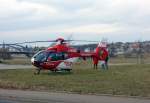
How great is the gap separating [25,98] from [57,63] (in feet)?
59.3

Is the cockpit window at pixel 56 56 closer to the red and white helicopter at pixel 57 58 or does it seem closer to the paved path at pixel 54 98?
the red and white helicopter at pixel 57 58

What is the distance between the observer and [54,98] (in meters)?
20.5

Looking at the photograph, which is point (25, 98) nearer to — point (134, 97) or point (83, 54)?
point (134, 97)

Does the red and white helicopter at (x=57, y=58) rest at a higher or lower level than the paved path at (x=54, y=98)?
higher

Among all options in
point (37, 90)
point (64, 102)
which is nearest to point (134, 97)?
point (64, 102)

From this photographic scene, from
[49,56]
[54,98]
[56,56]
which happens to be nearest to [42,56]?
[49,56]

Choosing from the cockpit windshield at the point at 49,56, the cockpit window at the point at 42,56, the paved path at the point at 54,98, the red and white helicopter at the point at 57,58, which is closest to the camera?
the paved path at the point at 54,98

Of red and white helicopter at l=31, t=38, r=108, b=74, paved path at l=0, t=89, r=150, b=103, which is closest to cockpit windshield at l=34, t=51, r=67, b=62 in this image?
red and white helicopter at l=31, t=38, r=108, b=74

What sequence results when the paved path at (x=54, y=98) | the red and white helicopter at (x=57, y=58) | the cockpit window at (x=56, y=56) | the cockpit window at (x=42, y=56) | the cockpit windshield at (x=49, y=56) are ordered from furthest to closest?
the cockpit window at (x=56, y=56) → the cockpit windshield at (x=49, y=56) → the cockpit window at (x=42, y=56) → the red and white helicopter at (x=57, y=58) → the paved path at (x=54, y=98)

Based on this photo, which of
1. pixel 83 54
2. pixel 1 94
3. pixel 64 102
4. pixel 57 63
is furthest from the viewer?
pixel 83 54

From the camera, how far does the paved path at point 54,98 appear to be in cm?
1947

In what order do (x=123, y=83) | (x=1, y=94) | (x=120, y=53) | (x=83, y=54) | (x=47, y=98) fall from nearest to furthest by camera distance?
1. (x=47, y=98)
2. (x=1, y=94)
3. (x=123, y=83)
4. (x=83, y=54)
5. (x=120, y=53)

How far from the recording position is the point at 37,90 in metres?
23.8

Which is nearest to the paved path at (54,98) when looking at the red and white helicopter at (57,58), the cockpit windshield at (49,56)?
the red and white helicopter at (57,58)
